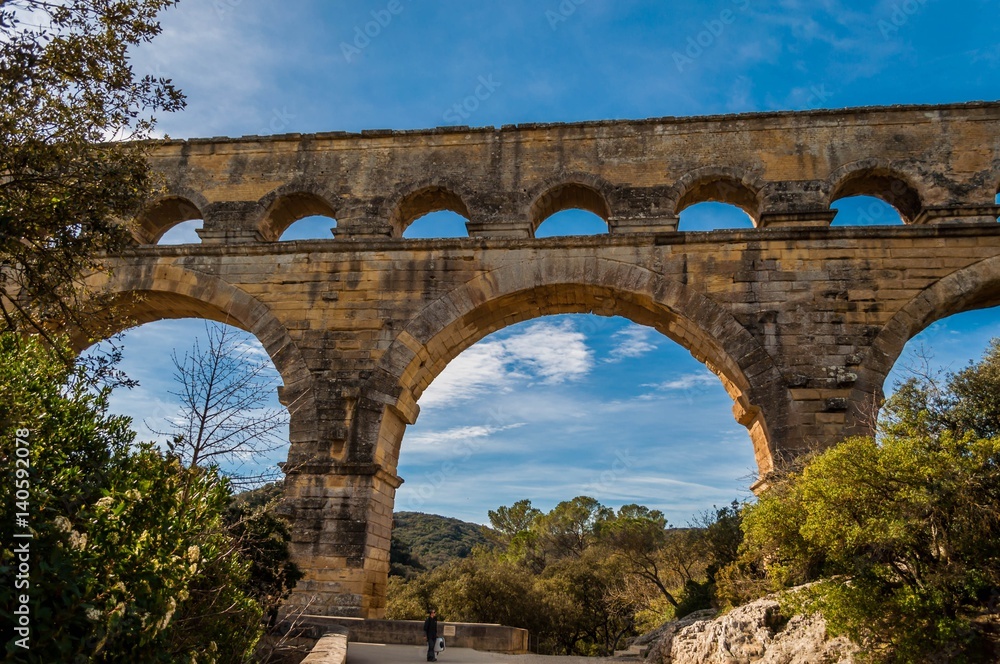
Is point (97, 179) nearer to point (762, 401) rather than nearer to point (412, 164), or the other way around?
point (412, 164)

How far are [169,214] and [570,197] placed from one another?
7.17 meters

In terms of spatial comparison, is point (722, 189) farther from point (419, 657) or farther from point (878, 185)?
point (419, 657)

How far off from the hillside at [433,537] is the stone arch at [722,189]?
24698 millimetres

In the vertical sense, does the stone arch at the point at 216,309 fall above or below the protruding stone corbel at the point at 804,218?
below

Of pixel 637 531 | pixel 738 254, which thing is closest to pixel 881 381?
pixel 738 254

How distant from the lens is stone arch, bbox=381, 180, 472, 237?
35.6ft

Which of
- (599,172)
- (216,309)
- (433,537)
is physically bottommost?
(433,537)

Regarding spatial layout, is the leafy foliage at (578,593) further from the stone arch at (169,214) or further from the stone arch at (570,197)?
the stone arch at (169,214)

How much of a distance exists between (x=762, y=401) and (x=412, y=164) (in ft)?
21.6

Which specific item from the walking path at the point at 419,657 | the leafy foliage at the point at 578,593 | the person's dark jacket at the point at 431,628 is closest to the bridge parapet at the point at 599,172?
the person's dark jacket at the point at 431,628

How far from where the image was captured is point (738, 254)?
9.62 metres

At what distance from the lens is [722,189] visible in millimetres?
10727

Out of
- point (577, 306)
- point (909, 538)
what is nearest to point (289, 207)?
point (577, 306)

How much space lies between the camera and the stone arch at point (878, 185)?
10023 mm
